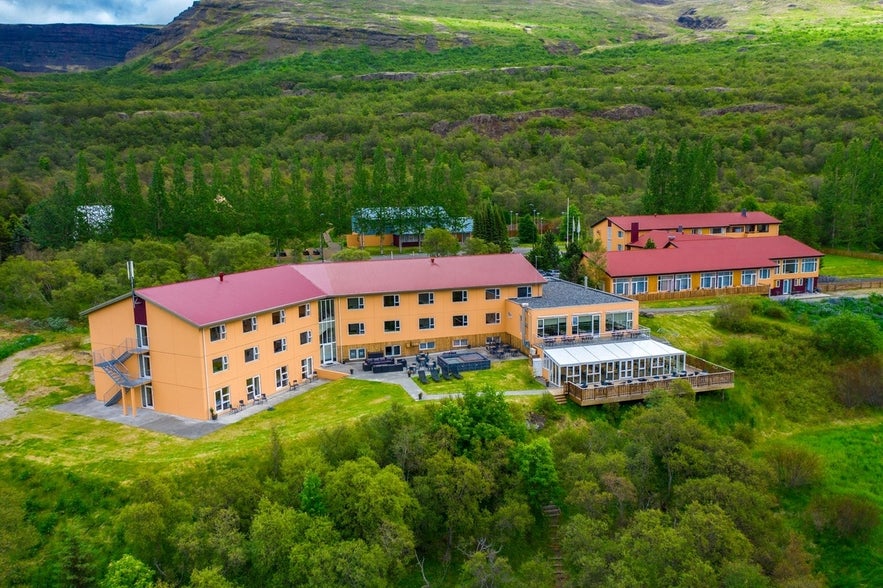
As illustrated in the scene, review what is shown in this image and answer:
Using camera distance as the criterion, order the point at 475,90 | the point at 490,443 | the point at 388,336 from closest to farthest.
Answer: the point at 490,443, the point at 388,336, the point at 475,90

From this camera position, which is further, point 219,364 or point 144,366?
point 144,366

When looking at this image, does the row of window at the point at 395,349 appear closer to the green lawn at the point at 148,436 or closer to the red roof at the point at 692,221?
the green lawn at the point at 148,436

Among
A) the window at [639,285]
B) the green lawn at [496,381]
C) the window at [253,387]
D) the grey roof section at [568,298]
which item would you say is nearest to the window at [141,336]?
the window at [253,387]

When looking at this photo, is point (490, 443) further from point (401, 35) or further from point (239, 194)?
point (401, 35)

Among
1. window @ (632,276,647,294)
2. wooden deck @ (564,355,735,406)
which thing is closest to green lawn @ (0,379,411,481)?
wooden deck @ (564,355,735,406)

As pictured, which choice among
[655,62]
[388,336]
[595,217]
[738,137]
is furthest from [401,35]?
[388,336]

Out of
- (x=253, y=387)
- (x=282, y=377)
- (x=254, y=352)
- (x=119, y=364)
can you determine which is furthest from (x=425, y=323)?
(x=119, y=364)

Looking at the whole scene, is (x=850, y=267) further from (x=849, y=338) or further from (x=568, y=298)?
(x=568, y=298)

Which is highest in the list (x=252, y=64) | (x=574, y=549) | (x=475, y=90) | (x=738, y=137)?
(x=252, y=64)
